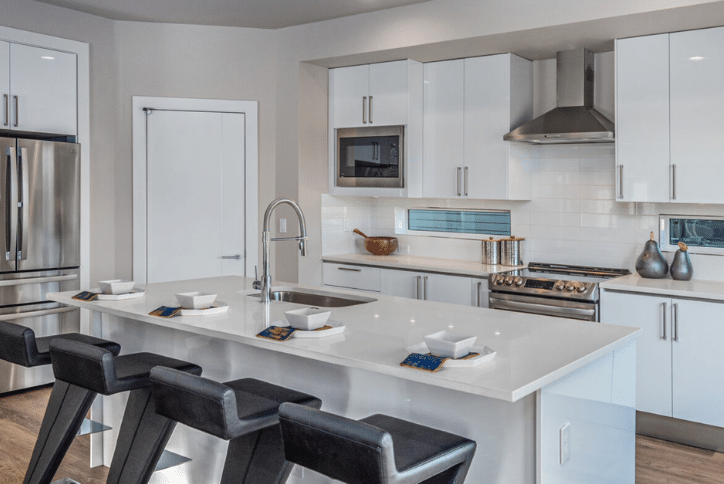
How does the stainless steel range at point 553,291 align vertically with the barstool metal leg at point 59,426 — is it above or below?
above

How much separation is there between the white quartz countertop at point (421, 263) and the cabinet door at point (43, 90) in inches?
85.9

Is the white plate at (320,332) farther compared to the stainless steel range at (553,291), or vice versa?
the stainless steel range at (553,291)

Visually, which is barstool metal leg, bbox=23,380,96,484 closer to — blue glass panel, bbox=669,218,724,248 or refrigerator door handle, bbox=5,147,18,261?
refrigerator door handle, bbox=5,147,18,261

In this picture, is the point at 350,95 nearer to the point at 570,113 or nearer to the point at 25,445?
the point at 570,113

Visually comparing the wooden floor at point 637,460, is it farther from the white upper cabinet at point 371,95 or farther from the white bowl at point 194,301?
the white upper cabinet at point 371,95

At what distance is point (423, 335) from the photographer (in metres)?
2.54

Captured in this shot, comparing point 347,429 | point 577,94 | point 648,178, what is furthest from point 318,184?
point 347,429

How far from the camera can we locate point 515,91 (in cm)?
482

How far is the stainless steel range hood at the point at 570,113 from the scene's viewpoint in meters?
4.41

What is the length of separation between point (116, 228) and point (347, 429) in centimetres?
394

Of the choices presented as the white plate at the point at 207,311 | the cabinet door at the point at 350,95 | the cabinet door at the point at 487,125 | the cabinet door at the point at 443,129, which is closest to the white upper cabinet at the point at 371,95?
the cabinet door at the point at 350,95

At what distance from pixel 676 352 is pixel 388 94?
2667mm

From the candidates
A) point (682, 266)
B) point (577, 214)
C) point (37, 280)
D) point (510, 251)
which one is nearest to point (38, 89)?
point (37, 280)

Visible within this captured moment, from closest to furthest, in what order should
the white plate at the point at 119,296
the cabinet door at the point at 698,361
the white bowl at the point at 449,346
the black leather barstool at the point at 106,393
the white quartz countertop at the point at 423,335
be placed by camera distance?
1. the white quartz countertop at the point at 423,335
2. the white bowl at the point at 449,346
3. the black leather barstool at the point at 106,393
4. the white plate at the point at 119,296
5. the cabinet door at the point at 698,361
